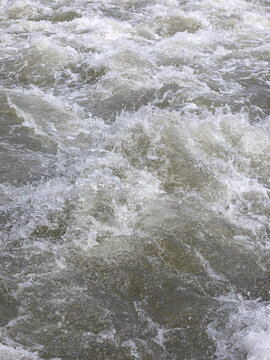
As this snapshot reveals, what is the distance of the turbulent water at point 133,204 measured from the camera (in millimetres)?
2521

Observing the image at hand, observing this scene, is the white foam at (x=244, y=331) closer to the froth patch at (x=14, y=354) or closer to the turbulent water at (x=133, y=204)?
the turbulent water at (x=133, y=204)

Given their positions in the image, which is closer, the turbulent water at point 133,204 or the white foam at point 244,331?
the white foam at point 244,331

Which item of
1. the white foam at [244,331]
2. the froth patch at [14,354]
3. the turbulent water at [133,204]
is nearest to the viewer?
the froth patch at [14,354]

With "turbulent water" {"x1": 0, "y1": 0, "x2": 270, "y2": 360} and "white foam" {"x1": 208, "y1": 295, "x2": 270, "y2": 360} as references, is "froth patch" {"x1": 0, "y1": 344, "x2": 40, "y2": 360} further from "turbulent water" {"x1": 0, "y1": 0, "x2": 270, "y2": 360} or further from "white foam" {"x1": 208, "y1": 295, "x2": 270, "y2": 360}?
"white foam" {"x1": 208, "y1": 295, "x2": 270, "y2": 360}

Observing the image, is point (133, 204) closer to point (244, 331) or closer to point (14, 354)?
point (244, 331)

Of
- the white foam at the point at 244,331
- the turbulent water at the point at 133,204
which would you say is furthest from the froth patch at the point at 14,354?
the white foam at the point at 244,331

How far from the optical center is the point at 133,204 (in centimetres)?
348

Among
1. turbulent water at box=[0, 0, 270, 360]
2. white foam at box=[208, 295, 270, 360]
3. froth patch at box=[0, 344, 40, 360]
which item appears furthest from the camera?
turbulent water at box=[0, 0, 270, 360]

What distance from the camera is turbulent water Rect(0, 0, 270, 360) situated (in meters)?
2.52

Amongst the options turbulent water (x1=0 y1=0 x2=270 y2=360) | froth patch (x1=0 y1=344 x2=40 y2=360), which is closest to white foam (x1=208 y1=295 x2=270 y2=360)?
turbulent water (x1=0 y1=0 x2=270 y2=360)

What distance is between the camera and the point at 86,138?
451cm

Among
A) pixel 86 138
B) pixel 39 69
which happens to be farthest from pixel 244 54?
pixel 86 138

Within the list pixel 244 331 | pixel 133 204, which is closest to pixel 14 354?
pixel 244 331

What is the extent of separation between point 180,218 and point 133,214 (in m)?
0.38
